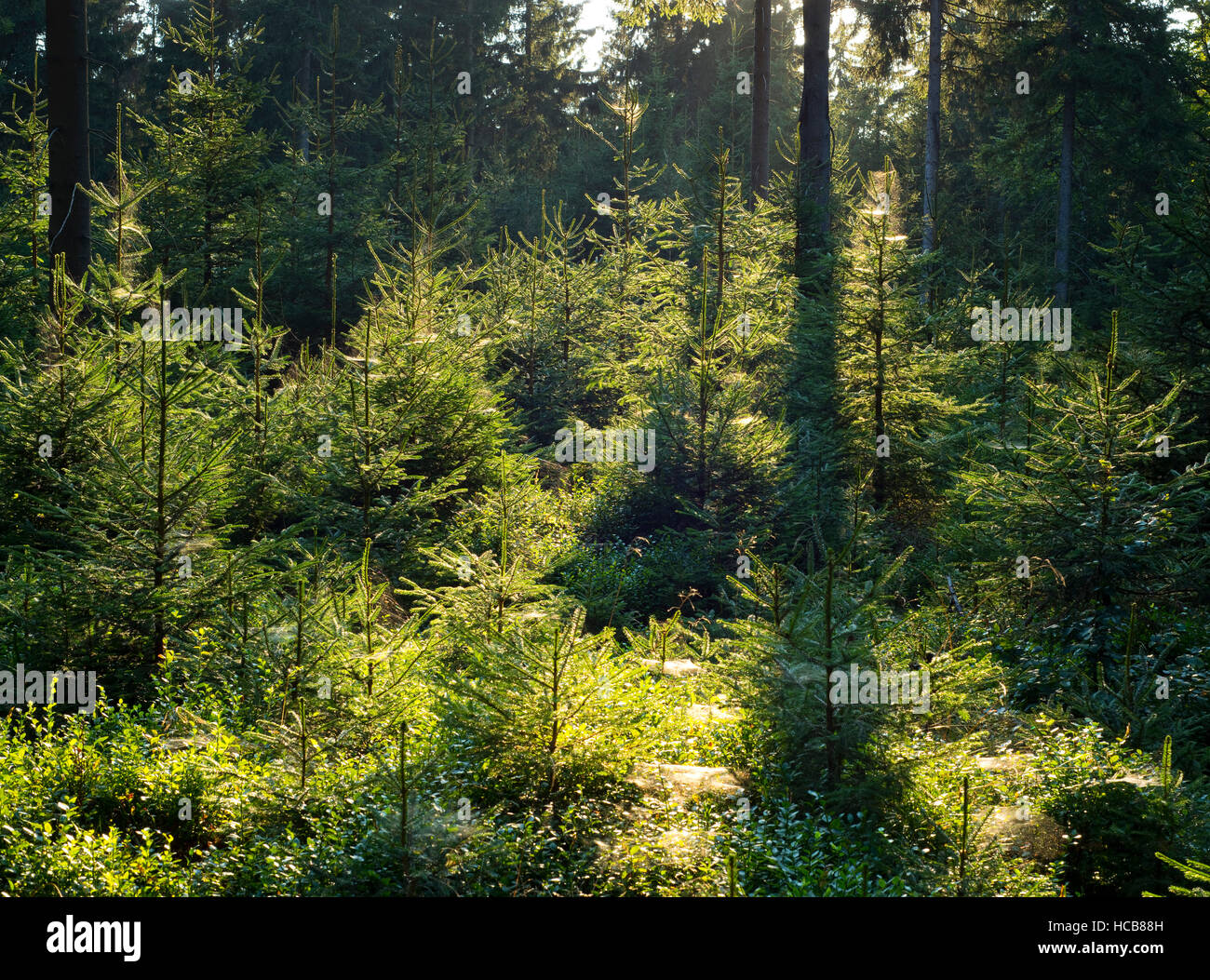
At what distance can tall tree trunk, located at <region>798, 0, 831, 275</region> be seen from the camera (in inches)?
591

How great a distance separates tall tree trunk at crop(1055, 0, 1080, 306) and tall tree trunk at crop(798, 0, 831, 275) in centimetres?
1036

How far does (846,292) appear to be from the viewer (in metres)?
12.0

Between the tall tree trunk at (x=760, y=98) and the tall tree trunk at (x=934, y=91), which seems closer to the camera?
the tall tree trunk at (x=760, y=98)

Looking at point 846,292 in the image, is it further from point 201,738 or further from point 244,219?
point 244,219

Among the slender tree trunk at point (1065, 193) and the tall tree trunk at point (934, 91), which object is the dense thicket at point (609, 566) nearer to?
the slender tree trunk at point (1065, 193)

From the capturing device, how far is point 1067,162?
2469 centimetres

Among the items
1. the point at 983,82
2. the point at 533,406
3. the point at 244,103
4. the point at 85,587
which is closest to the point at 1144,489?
the point at 85,587

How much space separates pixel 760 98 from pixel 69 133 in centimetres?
1282

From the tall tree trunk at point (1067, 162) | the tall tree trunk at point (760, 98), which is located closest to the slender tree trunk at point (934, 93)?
the tall tree trunk at point (1067, 162)

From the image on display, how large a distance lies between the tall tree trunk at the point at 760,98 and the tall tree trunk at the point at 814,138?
76.5 inches

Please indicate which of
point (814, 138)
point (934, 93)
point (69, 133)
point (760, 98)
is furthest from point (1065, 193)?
point (69, 133)

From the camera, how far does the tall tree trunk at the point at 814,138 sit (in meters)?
15.0

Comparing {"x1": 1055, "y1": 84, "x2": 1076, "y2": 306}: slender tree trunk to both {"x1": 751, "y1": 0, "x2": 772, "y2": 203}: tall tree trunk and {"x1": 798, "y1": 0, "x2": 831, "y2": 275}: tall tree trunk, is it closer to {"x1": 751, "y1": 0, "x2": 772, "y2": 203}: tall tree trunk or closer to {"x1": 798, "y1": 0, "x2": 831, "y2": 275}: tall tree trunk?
{"x1": 751, "y1": 0, "x2": 772, "y2": 203}: tall tree trunk

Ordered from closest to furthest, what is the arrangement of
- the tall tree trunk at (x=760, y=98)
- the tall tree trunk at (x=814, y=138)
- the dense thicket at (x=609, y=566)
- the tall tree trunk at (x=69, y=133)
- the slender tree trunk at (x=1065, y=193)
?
the dense thicket at (x=609, y=566) → the tall tree trunk at (x=69, y=133) → the tall tree trunk at (x=814, y=138) → the tall tree trunk at (x=760, y=98) → the slender tree trunk at (x=1065, y=193)
